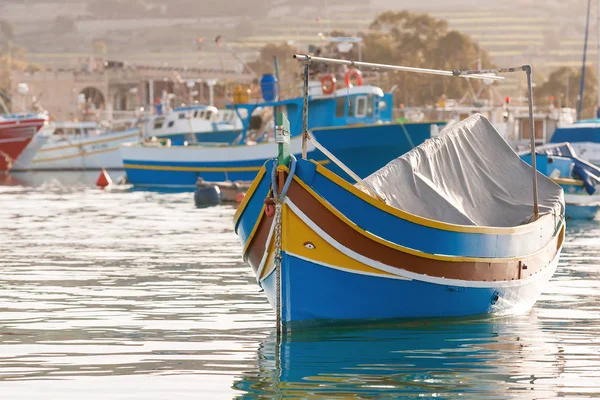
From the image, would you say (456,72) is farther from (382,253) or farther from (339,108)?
(339,108)

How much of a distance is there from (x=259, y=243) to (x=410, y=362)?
2.75 meters

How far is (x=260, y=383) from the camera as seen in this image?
46.0 feet

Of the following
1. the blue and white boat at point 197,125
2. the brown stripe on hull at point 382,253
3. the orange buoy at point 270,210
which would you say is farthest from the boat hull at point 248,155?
the orange buoy at point 270,210

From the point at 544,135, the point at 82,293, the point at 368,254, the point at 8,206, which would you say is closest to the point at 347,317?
the point at 368,254

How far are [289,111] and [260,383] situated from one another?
4156cm

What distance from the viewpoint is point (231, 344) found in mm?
16422

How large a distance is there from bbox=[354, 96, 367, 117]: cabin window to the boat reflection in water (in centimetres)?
3764

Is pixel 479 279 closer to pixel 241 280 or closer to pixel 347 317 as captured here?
pixel 347 317

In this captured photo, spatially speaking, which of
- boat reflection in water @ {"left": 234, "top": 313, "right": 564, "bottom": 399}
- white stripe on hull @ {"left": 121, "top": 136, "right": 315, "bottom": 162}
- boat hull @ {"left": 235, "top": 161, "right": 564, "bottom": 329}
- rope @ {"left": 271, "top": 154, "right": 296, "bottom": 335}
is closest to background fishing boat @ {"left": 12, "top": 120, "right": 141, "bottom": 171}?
white stripe on hull @ {"left": 121, "top": 136, "right": 315, "bottom": 162}

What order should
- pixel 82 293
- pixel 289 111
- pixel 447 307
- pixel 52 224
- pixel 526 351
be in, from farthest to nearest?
pixel 289 111 < pixel 52 224 < pixel 82 293 < pixel 447 307 < pixel 526 351

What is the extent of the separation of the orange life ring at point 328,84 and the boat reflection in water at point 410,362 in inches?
1437

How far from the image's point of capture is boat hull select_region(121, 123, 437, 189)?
52438mm

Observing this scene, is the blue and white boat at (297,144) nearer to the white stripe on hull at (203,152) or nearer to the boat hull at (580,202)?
the white stripe on hull at (203,152)

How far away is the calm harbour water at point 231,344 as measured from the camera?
1378 centimetres
